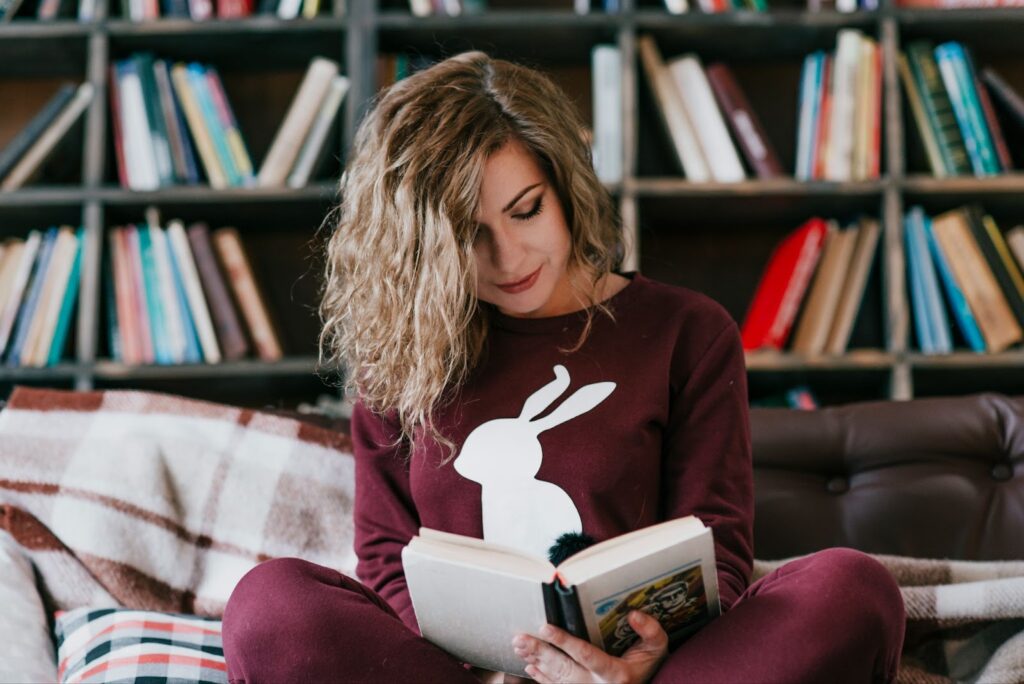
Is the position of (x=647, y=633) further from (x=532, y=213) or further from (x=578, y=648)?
(x=532, y=213)

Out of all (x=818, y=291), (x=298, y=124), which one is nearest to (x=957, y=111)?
(x=818, y=291)

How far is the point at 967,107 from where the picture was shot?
2027 millimetres

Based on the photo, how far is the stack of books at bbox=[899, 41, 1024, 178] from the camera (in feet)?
6.64

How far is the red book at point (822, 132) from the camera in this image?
2.06m

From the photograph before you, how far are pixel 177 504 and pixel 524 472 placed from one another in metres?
0.53

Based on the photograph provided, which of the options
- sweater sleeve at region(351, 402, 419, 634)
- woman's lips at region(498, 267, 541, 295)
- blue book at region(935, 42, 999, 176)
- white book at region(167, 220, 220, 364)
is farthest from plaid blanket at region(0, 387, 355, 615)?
blue book at region(935, 42, 999, 176)

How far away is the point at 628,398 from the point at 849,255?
1006 mm

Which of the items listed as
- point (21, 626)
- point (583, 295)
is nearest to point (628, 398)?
point (583, 295)

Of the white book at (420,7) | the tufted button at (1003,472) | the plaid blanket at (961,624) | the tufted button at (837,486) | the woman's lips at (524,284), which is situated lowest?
the plaid blanket at (961,624)

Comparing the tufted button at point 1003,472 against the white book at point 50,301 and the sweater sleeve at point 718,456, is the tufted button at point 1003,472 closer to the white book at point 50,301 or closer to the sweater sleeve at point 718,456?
the sweater sleeve at point 718,456

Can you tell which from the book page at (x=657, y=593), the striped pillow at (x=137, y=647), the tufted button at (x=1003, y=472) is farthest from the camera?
the tufted button at (x=1003, y=472)

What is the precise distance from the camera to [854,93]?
6.69ft

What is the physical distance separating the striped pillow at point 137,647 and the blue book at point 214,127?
104 centimetres

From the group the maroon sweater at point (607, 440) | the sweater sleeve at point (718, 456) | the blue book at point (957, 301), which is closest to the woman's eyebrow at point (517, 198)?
the maroon sweater at point (607, 440)
